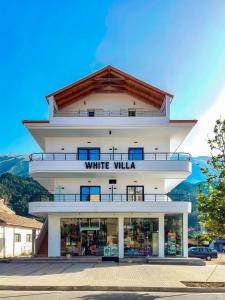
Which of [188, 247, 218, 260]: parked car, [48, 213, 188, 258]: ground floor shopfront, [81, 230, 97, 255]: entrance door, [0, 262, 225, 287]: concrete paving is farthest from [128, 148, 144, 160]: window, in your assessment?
[188, 247, 218, 260]: parked car

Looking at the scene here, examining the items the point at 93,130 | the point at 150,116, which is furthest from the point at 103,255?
the point at 150,116

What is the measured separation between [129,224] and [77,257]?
15.2 feet

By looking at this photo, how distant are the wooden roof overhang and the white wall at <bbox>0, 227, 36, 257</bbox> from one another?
13.3 metres

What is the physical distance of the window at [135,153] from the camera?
34594 millimetres

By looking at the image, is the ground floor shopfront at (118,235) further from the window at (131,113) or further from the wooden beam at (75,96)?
the wooden beam at (75,96)

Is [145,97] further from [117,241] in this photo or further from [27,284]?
[27,284]

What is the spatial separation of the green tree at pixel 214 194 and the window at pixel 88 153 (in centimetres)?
1541

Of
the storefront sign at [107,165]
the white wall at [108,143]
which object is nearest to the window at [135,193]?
the storefront sign at [107,165]

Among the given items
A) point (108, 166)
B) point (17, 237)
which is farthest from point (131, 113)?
point (17, 237)

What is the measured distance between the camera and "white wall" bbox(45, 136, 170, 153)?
3484 cm

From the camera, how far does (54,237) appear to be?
108ft

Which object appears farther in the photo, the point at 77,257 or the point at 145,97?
the point at 145,97

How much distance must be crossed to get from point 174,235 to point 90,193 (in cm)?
720

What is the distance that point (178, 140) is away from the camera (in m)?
37.5
